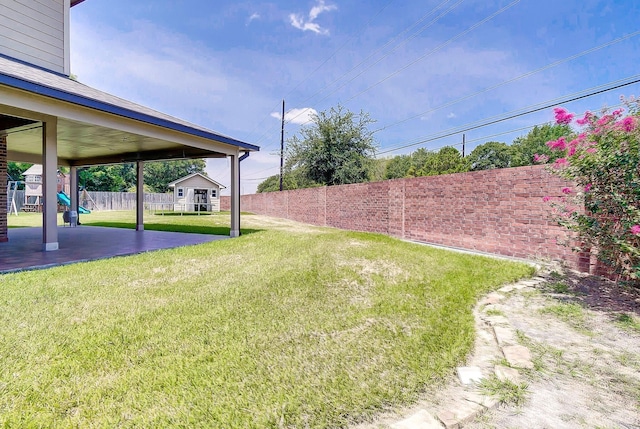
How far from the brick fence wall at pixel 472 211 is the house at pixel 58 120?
4.58 meters

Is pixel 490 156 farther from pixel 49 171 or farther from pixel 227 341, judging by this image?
pixel 227 341

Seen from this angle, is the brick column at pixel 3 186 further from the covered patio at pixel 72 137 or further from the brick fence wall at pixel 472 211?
the brick fence wall at pixel 472 211

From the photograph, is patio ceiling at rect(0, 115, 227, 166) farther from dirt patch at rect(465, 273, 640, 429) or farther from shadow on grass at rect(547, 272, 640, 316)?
shadow on grass at rect(547, 272, 640, 316)

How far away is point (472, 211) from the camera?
725 cm

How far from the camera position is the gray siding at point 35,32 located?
23.8 feet

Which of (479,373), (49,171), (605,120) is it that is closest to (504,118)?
(605,120)

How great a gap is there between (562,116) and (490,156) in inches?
1595

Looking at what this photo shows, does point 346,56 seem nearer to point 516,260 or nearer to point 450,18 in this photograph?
point 450,18

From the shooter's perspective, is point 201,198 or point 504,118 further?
point 201,198

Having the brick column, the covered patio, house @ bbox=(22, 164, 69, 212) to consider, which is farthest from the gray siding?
house @ bbox=(22, 164, 69, 212)

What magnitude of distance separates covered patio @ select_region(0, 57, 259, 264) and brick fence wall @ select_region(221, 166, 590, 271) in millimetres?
4578

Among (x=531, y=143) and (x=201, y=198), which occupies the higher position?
(x=531, y=143)

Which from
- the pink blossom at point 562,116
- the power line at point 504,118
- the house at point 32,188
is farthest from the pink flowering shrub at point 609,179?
the house at point 32,188

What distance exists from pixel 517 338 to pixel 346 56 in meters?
19.0
